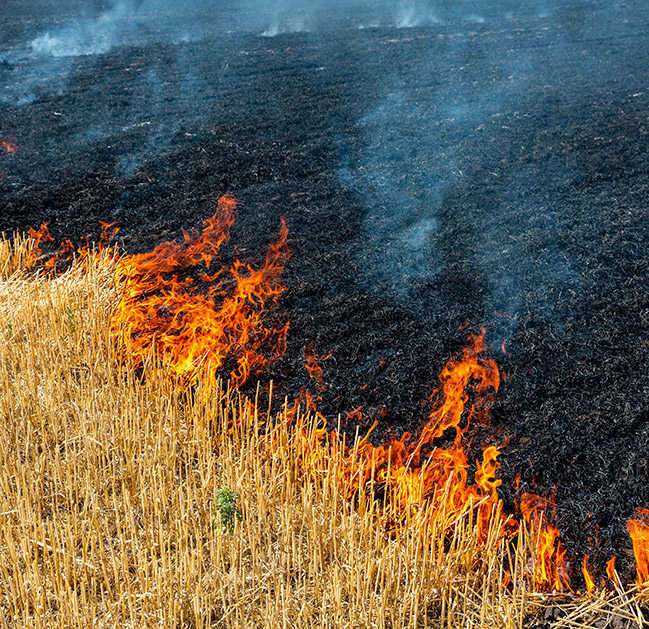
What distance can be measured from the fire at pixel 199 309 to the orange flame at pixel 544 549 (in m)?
2.46

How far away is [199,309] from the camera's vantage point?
6480mm

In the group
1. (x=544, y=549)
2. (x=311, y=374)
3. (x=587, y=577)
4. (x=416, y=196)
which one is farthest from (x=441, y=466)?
(x=416, y=196)

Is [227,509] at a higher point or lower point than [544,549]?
higher

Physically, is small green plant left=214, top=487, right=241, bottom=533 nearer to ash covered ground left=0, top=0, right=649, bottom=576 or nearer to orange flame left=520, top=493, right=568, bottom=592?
ash covered ground left=0, top=0, right=649, bottom=576

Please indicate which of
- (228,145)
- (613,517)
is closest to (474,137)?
(228,145)

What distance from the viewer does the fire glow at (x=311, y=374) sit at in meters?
4.07

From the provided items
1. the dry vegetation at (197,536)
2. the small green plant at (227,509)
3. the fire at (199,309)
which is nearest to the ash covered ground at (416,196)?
the fire at (199,309)

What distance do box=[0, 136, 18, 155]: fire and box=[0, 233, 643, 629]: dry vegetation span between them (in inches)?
248

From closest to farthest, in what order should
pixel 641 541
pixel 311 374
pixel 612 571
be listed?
pixel 612 571 → pixel 641 541 → pixel 311 374

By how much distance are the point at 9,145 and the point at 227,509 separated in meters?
8.88

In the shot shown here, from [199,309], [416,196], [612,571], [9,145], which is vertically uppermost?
[9,145]

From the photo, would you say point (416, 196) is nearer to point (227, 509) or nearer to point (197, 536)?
point (227, 509)

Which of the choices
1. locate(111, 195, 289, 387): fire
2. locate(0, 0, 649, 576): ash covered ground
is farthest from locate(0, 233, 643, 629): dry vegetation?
locate(0, 0, 649, 576): ash covered ground

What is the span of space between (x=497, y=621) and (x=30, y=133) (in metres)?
10.7
